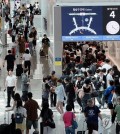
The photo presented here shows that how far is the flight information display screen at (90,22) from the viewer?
72.0ft

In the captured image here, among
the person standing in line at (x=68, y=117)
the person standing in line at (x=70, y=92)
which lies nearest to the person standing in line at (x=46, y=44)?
the person standing in line at (x=70, y=92)

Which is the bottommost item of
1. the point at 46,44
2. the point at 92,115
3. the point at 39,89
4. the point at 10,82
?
the point at 39,89

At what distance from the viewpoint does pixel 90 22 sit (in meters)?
22.0

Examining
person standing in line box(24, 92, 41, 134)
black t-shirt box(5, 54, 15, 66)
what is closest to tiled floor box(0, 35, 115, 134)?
black t-shirt box(5, 54, 15, 66)

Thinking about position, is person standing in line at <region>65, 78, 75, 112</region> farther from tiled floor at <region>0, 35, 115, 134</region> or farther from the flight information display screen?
the flight information display screen

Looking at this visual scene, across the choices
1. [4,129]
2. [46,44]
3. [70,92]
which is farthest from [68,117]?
[46,44]

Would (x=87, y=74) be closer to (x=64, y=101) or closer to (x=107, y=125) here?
(x=64, y=101)

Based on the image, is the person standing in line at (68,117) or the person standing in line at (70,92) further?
the person standing in line at (70,92)

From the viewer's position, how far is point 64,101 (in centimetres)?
2069

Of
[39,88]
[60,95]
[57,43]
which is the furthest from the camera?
[39,88]

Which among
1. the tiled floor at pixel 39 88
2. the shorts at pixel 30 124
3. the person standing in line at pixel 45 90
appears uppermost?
the person standing in line at pixel 45 90

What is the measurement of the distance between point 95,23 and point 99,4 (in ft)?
2.16

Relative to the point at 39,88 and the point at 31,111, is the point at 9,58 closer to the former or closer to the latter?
the point at 39,88

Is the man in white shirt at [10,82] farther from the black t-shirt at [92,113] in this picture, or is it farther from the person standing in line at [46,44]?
the person standing in line at [46,44]
